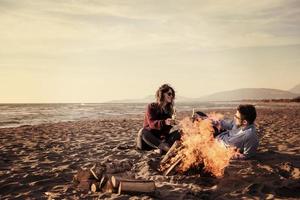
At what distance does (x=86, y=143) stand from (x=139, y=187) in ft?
21.5

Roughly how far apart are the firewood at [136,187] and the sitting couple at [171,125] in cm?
259

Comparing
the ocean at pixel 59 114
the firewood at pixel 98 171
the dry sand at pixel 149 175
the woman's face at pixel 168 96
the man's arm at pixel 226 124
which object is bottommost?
the ocean at pixel 59 114

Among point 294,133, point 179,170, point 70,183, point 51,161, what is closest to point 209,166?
point 179,170

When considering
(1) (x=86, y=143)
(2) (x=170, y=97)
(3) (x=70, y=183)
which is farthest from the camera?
(1) (x=86, y=143)

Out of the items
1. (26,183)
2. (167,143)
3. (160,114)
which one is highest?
(160,114)

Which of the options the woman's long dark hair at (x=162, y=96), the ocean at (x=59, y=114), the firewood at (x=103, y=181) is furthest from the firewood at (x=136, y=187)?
the ocean at (x=59, y=114)

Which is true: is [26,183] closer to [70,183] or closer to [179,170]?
[70,183]

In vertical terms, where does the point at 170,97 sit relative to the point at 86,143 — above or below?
above

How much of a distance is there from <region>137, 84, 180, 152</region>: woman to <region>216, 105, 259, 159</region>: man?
1.72 metres

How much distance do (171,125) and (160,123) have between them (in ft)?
1.32

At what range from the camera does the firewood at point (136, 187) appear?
17.9 feet

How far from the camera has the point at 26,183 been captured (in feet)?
21.4

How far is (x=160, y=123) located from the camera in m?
8.38

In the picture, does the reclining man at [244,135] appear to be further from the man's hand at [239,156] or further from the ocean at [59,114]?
the ocean at [59,114]
